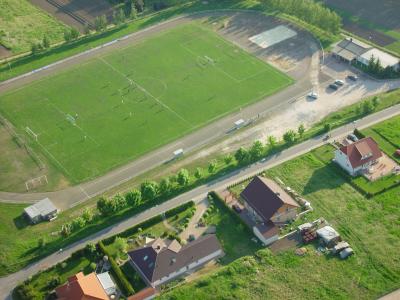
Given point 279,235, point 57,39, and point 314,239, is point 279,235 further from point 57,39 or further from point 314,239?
point 57,39

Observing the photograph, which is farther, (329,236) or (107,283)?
(329,236)

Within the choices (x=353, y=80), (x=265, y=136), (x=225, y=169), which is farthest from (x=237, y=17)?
(x=225, y=169)

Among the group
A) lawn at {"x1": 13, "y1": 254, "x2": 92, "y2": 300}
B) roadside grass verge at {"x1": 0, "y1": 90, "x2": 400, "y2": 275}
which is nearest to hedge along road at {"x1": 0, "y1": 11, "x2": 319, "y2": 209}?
roadside grass verge at {"x1": 0, "y1": 90, "x2": 400, "y2": 275}

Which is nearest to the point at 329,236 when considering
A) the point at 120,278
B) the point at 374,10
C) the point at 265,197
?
the point at 265,197

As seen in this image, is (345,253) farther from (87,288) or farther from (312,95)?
(312,95)

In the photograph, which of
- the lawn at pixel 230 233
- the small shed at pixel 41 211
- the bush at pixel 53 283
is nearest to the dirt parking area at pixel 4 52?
the small shed at pixel 41 211

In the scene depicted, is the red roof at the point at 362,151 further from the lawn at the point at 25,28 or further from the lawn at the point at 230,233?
the lawn at the point at 25,28

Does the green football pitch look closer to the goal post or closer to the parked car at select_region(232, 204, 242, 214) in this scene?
the goal post

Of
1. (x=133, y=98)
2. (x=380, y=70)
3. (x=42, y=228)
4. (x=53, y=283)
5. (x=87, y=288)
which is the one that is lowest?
(x=42, y=228)
